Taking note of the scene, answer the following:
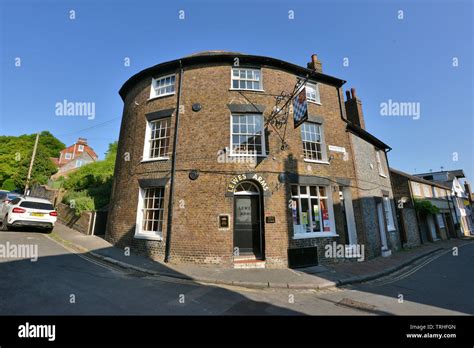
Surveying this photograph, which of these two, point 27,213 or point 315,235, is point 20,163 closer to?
point 27,213

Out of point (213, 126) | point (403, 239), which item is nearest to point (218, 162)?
point (213, 126)

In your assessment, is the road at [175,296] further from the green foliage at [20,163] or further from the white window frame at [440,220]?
the green foliage at [20,163]

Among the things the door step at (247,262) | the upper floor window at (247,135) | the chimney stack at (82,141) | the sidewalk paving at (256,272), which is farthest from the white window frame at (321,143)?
the chimney stack at (82,141)

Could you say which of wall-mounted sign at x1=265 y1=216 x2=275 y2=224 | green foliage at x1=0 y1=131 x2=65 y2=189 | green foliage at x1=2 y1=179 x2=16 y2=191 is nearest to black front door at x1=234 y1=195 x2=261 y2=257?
wall-mounted sign at x1=265 y1=216 x2=275 y2=224

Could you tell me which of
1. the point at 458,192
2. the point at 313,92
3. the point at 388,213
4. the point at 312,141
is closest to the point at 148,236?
the point at 312,141

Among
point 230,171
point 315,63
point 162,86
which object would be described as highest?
point 315,63

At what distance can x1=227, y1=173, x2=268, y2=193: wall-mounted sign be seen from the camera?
357 inches

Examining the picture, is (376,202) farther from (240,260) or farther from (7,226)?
(7,226)

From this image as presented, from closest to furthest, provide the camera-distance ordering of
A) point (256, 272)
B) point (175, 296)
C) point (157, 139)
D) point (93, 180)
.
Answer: point (175, 296), point (256, 272), point (157, 139), point (93, 180)

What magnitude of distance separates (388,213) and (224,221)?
1208 centimetres

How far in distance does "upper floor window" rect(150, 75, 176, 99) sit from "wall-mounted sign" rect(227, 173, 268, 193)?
581 centimetres

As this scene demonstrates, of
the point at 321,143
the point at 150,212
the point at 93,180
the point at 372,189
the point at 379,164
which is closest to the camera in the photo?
the point at 150,212

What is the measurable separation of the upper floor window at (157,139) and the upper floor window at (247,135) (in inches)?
130

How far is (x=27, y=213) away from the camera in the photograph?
10.9 metres
